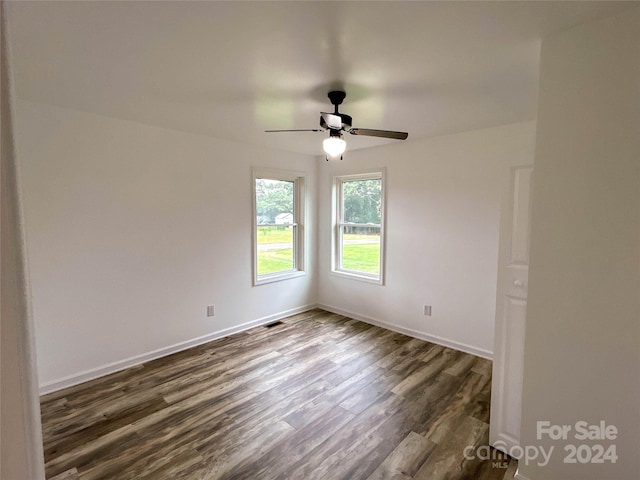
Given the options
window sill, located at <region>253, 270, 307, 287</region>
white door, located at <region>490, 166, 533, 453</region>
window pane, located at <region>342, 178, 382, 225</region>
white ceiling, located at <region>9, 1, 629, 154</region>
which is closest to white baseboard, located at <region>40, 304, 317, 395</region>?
window sill, located at <region>253, 270, 307, 287</region>

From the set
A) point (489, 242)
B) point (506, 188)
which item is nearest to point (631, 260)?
point (506, 188)

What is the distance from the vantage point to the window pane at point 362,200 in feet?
13.9

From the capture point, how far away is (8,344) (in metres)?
0.51

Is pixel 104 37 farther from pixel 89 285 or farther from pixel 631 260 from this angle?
pixel 631 260

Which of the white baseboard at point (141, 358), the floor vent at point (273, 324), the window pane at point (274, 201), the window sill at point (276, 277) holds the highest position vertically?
the window pane at point (274, 201)

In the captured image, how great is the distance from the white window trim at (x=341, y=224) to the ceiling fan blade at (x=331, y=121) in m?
1.85

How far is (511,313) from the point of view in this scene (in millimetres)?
1951

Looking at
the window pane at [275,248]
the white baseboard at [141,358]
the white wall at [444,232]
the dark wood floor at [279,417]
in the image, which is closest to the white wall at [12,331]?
the dark wood floor at [279,417]

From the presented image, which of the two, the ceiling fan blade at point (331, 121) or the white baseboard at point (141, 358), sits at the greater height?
the ceiling fan blade at point (331, 121)

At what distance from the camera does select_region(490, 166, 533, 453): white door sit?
1883mm

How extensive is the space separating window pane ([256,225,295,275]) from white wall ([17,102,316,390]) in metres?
0.30

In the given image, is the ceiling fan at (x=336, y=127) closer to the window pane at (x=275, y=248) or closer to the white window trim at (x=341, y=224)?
the white window trim at (x=341, y=224)

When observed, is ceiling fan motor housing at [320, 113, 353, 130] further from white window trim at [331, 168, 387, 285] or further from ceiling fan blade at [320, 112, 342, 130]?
white window trim at [331, 168, 387, 285]

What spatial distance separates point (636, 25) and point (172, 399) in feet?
11.9
